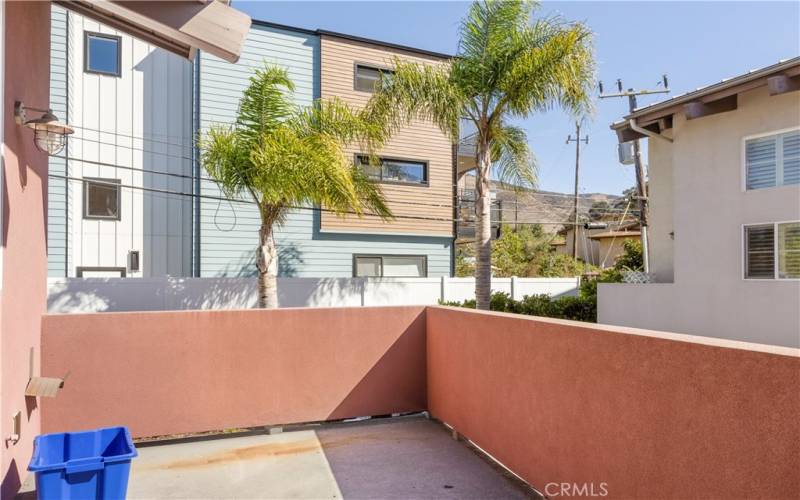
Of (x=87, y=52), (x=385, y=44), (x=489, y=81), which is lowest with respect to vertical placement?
(x=489, y=81)

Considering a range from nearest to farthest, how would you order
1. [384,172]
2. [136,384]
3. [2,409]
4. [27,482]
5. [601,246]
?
[2,409] → [27,482] → [136,384] → [384,172] → [601,246]

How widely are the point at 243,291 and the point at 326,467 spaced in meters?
6.39

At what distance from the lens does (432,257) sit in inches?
527

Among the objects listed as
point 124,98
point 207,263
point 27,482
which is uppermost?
point 124,98

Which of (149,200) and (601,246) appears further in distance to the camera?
(601,246)

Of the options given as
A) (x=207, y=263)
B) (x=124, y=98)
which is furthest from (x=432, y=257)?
(x=124, y=98)

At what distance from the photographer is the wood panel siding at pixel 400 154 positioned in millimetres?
12289

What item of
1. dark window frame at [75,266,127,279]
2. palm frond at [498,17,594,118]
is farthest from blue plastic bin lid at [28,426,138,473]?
dark window frame at [75,266,127,279]

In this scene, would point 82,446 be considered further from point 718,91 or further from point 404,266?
point 404,266

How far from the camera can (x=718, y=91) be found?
8000 mm

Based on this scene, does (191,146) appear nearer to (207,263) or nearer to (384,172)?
(207,263)

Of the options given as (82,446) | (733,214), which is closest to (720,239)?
(733,214)

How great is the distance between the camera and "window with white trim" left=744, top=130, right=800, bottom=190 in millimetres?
7602

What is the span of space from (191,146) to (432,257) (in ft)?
20.8
